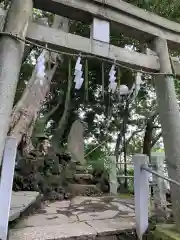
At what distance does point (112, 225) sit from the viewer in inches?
128

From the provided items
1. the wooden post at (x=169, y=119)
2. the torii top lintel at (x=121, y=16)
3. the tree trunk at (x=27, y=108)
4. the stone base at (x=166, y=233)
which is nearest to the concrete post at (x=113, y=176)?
the tree trunk at (x=27, y=108)

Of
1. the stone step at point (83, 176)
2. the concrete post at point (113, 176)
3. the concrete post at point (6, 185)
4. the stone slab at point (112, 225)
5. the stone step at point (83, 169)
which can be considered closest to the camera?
the concrete post at point (6, 185)

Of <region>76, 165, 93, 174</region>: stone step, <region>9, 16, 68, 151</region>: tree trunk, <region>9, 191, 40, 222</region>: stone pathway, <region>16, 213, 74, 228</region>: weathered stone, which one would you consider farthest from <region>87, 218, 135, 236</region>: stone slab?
<region>76, 165, 93, 174</region>: stone step

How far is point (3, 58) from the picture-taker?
8.66 ft

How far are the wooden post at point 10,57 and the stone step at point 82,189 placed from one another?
15.3ft

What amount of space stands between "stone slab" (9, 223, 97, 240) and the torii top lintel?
3.22 metres

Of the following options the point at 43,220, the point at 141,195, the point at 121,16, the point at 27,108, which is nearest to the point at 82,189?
the point at 27,108

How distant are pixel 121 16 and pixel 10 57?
200cm

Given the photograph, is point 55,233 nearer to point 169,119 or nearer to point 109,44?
point 169,119

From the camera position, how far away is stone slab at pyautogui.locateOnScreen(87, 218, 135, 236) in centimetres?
297

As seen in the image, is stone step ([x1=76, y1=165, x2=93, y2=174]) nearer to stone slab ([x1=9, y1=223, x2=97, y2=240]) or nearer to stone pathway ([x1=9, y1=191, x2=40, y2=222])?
stone pathway ([x1=9, y1=191, x2=40, y2=222])

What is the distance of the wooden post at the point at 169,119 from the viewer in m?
3.11

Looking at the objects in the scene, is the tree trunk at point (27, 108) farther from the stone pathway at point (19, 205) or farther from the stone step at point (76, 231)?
the stone step at point (76, 231)

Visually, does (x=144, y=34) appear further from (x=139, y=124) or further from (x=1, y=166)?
(x=139, y=124)
